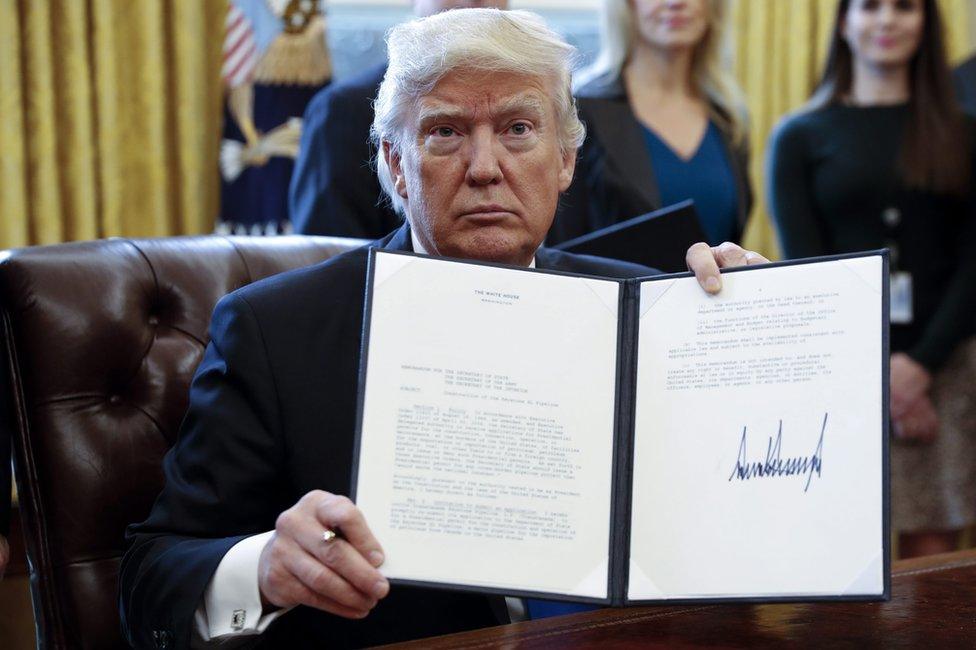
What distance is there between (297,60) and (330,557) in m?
2.37

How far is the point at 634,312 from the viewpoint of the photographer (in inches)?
57.2

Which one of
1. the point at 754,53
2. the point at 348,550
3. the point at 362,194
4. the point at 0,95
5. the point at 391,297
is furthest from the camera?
the point at 754,53

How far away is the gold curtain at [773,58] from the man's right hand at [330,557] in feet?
10.1

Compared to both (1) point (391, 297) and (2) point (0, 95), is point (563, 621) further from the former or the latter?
(2) point (0, 95)

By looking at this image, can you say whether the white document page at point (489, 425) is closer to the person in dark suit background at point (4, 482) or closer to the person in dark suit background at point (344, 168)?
the person in dark suit background at point (4, 482)

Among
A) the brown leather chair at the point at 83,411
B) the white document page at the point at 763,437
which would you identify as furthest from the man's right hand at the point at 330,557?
the brown leather chair at the point at 83,411

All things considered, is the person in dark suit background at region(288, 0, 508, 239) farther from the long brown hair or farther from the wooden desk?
the wooden desk

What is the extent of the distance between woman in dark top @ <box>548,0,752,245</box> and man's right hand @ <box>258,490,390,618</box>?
158 cm

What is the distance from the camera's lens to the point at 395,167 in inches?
74.1

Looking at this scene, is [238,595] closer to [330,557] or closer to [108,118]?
[330,557]

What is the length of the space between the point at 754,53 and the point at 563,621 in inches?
124

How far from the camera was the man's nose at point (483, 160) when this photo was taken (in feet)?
5.66

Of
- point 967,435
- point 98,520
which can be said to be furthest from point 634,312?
point 967,435
